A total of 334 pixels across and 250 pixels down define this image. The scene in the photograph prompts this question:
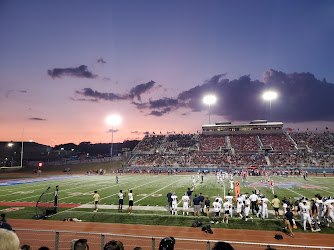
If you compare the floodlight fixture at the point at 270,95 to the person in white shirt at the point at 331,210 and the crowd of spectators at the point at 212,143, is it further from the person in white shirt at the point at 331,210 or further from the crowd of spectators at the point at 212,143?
the person in white shirt at the point at 331,210

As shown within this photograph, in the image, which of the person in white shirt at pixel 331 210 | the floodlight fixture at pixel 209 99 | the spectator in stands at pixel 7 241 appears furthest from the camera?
the floodlight fixture at pixel 209 99

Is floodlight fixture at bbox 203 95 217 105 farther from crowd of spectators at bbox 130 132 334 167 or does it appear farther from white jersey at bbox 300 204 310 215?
white jersey at bbox 300 204 310 215

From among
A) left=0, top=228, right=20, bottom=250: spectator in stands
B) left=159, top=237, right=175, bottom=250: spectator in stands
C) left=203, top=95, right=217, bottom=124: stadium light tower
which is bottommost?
left=159, top=237, right=175, bottom=250: spectator in stands

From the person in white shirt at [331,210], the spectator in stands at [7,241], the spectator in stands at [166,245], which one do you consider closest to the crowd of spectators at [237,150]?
the person in white shirt at [331,210]

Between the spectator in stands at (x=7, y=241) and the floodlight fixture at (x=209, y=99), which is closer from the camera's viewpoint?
the spectator in stands at (x=7, y=241)

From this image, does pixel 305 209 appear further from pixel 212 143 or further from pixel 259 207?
pixel 212 143

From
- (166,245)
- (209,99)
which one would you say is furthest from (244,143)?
(166,245)

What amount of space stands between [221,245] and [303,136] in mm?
75401

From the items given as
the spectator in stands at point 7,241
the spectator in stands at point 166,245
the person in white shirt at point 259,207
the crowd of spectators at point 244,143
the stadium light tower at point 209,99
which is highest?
the stadium light tower at point 209,99

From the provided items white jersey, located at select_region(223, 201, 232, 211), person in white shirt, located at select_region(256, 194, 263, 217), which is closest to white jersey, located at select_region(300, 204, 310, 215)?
person in white shirt, located at select_region(256, 194, 263, 217)

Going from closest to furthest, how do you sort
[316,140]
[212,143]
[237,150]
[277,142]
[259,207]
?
[259,207], [316,140], [237,150], [277,142], [212,143]

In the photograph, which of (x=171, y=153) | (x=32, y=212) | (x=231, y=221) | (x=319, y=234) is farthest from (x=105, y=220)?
(x=171, y=153)

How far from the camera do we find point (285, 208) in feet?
39.4

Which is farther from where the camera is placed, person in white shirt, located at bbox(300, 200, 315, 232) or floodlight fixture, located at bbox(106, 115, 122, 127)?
floodlight fixture, located at bbox(106, 115, 122, 127)
